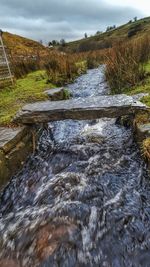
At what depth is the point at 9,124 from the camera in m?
4.25

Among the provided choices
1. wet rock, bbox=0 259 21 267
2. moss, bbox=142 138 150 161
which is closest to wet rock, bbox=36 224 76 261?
wet rock, bbox=0 259 21 267

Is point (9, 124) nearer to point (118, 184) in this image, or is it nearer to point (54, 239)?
point (118, 184)

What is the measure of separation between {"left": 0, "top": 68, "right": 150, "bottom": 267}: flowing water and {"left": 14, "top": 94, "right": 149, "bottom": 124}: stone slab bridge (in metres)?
0.52

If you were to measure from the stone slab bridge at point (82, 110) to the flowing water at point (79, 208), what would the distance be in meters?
0.52

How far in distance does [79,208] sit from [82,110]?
1620 mm

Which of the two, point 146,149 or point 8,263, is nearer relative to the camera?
point 8,263

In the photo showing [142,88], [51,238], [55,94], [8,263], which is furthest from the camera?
[55,94]

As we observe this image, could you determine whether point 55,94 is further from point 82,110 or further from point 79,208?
point 79,208

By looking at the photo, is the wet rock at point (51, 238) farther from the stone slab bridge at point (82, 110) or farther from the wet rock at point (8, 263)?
the stone slab bridge at point (82, 110)

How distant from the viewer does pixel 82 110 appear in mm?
3932

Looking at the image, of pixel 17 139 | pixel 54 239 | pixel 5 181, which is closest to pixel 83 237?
pixel 54 239

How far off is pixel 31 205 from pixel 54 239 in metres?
0.69

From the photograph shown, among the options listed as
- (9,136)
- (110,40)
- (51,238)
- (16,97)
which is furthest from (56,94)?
(110,40)

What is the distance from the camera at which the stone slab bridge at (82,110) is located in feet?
12.6
